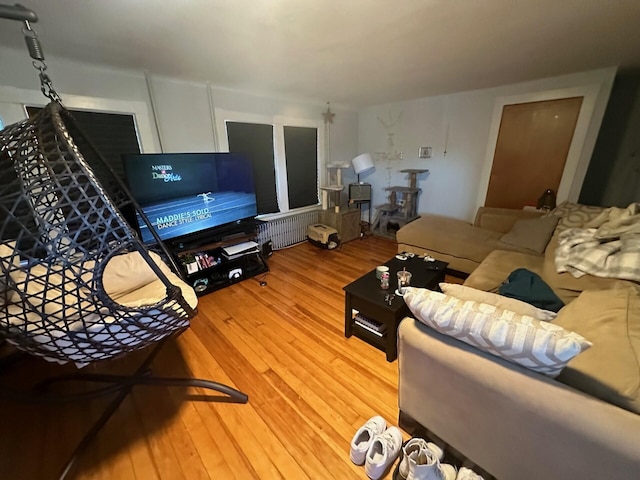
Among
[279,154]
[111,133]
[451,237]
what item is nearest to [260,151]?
[279,154]

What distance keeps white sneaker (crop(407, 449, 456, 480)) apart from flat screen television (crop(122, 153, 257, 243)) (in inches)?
91.8

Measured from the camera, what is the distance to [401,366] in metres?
1.12

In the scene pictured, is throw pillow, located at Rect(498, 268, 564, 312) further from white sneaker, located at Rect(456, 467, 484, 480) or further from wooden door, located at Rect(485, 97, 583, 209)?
wooden door, located at Rect(485, 97, 583, 209)

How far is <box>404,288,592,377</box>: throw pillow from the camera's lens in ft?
2.38

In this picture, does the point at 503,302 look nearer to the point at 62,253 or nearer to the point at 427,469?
the point at 427,469

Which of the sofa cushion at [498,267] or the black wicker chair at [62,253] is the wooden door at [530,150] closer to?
the sofa cushion at [498,267]

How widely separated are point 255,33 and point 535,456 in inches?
92.4

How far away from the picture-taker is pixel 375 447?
1.14 metres

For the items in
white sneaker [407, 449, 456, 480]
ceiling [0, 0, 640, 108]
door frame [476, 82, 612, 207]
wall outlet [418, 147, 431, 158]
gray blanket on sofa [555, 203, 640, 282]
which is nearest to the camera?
white sneaker [407, 449, 456, 480]

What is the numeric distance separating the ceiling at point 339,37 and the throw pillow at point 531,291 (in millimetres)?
1520

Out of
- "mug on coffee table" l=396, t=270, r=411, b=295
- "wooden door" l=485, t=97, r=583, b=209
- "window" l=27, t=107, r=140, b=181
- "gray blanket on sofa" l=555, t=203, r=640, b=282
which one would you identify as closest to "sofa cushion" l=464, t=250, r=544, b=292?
"gray blanket on sofa" l=555, t=203, r=640, b=282

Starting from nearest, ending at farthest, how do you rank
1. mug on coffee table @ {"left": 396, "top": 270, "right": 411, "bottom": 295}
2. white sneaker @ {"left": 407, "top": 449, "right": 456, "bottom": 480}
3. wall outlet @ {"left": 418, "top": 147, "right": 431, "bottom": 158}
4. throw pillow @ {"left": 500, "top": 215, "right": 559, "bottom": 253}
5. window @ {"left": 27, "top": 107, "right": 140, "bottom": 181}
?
1. white sneaker @ {"left": 407, "top": 449, "right": 456, "bottom": 480}
2. mug on coffee table @ {"left": 396, "top": 270, "right": 411, "bottom": 295}
3. window @ {"left": 27, "top": 107, "right": 140, "bottom": 181}
4. throw pillow @ {"left": 500, "top": 215, "right": 559, "bottom": 253}
5. wall outlet @ {"left": 418, "top": 147, "right": 431, "bottom": 158}

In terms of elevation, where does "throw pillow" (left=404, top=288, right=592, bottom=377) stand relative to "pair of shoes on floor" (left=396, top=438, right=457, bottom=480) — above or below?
above

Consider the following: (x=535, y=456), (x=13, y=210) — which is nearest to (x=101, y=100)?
(x=13, y=210)
